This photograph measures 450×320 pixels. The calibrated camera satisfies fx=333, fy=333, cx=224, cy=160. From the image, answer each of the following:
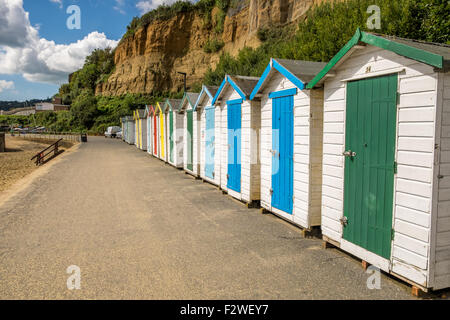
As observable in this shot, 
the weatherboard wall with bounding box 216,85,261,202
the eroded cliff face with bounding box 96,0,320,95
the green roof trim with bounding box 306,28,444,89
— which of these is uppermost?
the eroded cliff face with bounding box 96,0,320,95

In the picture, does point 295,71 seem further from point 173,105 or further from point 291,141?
point 173,105

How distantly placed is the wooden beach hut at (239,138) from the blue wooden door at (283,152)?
990 millimetres

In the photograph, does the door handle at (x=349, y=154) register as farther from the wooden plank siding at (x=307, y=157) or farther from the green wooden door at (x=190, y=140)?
the green wooden door at (x=190, y=140)

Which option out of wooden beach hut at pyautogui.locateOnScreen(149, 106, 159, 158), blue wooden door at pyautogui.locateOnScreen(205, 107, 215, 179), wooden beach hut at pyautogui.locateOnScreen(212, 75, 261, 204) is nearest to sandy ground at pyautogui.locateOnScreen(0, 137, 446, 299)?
wooden beach hut at pyautogui.locateOnScreen(212, 75, 261, 204)

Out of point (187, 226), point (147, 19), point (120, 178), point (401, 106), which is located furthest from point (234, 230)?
point (147, 19)

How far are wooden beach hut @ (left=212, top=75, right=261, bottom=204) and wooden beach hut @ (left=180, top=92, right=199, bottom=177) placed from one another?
2705 millimetres

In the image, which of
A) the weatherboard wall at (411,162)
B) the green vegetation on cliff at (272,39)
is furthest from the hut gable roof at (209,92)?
the green vegetation on cliff at (272,39)

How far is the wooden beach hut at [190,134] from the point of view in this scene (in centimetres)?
1251

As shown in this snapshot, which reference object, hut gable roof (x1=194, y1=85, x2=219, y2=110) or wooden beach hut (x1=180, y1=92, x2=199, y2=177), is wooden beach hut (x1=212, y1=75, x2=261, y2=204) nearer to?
hut gable roof (x1=194, y1=85, x2=219, y2=110)

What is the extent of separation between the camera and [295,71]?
6.25 m

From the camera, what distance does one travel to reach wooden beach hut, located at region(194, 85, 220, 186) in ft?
34.2

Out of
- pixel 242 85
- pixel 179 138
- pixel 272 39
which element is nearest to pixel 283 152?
pixel 242 85

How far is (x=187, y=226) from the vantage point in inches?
257
